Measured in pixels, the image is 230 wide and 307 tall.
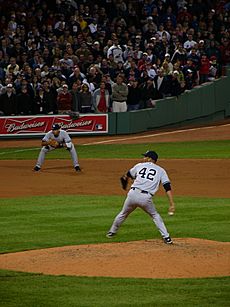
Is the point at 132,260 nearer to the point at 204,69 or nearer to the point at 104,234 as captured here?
the point at 104,234

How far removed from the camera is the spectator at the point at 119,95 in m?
33.5

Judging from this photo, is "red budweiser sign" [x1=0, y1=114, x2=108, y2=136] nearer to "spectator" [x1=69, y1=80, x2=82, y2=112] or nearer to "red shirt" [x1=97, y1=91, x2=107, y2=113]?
"red shirt" [x1=97, y1=91, x2=107, y2=113]

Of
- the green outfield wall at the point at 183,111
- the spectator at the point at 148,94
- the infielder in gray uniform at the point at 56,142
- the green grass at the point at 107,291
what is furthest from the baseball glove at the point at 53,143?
the green grass at the point at 107,291

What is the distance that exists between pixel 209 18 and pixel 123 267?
24.5 m

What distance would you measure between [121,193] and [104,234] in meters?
5.72

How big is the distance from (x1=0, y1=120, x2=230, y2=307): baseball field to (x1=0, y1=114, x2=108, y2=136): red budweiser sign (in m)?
2.42

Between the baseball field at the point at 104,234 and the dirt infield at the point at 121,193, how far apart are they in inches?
0.7

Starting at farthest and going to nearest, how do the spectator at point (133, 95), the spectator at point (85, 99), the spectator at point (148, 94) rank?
the spectator at point (148, 94) < the spectator at point (133, 95) < the spectator at point (85, 99)

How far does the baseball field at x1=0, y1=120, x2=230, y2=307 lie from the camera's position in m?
12.6

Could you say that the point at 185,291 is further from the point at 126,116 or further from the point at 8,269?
the point at 126,116

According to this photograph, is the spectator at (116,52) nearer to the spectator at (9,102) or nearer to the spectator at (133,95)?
the spectator at (133,95)

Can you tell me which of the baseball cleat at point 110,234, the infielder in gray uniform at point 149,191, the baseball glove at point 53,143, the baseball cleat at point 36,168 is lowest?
the baseball cleat at point 36,168

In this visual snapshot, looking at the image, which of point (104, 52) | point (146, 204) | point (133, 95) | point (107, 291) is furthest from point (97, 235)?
point (104, 52)

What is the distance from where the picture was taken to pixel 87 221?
19016 millimetres
